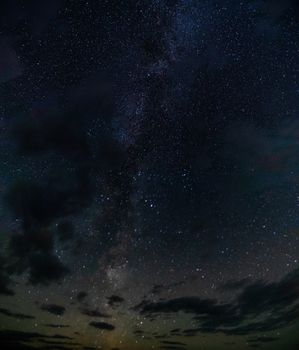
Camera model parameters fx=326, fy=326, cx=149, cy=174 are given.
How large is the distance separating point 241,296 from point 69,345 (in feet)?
52.4

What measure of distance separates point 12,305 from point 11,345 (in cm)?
1031

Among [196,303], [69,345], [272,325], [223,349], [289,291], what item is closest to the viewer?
[289,291]

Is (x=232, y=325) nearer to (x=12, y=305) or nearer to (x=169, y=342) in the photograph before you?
(x=169, y=342)

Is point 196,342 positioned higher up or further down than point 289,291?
further down

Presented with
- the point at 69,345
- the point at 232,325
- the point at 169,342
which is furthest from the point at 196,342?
the point at 69,345

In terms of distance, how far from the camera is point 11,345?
2855 cm

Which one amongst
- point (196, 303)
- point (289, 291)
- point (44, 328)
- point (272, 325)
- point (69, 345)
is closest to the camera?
point (289, 291)

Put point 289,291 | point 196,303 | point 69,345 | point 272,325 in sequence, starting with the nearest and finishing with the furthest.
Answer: point 289,291 < point 196,303 < point 272,325 < point 69,345

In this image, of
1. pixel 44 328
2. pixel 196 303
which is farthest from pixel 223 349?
pixel 44 328

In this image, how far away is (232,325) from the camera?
84.0 feet

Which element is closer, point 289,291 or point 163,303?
point 289,291

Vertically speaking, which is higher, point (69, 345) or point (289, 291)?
point (289, 291)

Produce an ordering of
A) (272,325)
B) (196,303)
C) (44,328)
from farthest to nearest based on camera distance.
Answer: (272,325) < (44,328) < (196,303)

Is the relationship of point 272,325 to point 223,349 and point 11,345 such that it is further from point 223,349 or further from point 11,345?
point 11,345
